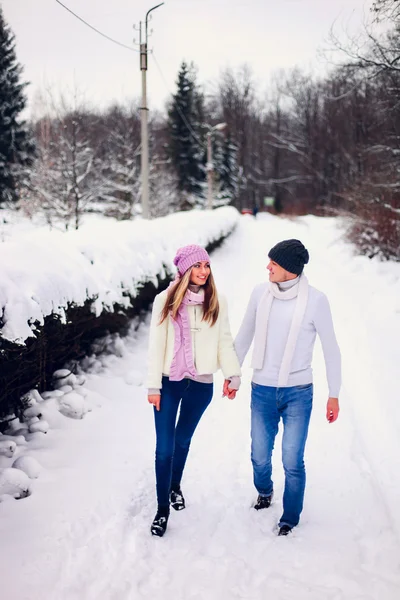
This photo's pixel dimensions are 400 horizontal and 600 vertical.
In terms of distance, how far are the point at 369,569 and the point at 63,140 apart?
691 inches

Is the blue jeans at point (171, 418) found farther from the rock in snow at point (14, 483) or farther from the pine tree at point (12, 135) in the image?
the pine tree at point (12, 135)

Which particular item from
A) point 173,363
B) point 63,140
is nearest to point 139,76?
point 63,140

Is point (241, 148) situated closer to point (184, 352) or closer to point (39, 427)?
point (39, 427)

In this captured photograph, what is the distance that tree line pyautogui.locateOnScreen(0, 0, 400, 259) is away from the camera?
11430mm

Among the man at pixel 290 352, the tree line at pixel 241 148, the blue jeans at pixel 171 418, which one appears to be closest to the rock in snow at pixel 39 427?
the blue jeans at pixel 171 418

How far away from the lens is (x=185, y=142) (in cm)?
4297

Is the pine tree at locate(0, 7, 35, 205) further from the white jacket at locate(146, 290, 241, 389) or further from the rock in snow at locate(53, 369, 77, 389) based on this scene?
the white jacket at locate(146, 290, 241, 389)

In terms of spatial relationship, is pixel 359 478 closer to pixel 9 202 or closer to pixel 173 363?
pixel 173 363

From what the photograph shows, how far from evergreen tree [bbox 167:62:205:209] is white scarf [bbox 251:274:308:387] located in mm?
39493

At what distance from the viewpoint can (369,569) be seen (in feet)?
9.19

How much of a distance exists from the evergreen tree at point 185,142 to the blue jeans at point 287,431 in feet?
130

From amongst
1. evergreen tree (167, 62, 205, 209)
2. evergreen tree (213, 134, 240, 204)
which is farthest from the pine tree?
evergreen tree (213, 134, 240, 204)

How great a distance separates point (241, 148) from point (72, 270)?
56.8 m

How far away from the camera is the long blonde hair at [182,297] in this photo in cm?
301
